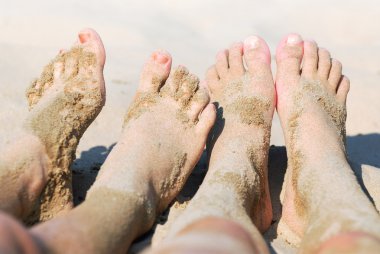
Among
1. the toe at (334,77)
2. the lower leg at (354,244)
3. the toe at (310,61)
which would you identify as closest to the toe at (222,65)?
the toe at (310,61)

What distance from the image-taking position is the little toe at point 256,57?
256cm

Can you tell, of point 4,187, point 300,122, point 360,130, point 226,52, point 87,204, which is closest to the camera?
point 87,204

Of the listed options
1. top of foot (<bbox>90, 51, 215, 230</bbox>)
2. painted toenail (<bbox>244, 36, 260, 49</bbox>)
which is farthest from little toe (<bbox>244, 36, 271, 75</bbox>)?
top of foot (<bbox>90, 51, 215, 230</bbox>)

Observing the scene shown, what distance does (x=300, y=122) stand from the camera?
229 cm

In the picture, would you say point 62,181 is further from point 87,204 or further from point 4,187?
point 87,204

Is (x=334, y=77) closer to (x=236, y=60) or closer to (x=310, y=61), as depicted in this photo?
(x=310, y=61)

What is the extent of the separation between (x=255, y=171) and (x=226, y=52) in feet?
3.22

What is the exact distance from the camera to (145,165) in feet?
6.18

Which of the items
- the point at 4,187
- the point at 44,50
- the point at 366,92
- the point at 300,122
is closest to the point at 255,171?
the point at 300,122

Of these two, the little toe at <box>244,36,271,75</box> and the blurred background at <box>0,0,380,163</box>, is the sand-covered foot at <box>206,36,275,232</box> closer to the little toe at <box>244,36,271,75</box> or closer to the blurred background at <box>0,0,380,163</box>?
the little toe at <box>244,36,271,75</box>

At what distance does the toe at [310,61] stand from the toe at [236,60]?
29cm

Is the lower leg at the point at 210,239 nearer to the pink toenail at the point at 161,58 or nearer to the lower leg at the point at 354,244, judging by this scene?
the lower leg at the point at 354,244

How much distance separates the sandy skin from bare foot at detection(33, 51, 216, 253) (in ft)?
0.42

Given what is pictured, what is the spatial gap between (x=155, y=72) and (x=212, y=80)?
445mm
